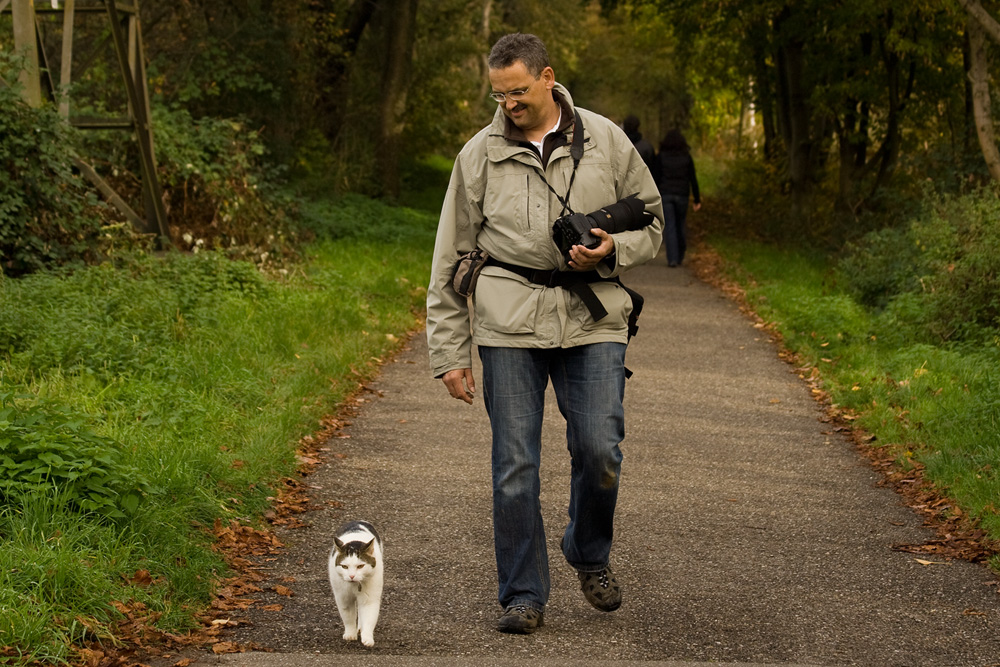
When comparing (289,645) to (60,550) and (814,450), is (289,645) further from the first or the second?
(814,450)

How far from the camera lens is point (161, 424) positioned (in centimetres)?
690

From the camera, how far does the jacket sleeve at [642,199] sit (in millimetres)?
4363

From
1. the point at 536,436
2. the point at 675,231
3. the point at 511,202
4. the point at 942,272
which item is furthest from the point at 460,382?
→ the point at 675,231

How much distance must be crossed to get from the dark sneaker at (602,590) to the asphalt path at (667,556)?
4.2 inches

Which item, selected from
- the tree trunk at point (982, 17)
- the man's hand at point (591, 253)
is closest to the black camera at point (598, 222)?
the man's hand at point (591, 253)

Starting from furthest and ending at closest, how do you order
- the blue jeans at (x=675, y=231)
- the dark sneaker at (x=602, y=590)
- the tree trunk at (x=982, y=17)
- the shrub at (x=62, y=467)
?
the blue jeans at (x=675, y=231) → the tree trunk at (x=982, y=17) → the shrub at (x=62, y=467) → the dark sneaker at (x=602, y=590)

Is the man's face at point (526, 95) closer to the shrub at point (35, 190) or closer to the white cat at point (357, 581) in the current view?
the white cat at point (357, 581)

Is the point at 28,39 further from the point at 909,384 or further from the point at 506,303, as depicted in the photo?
the point at 909,384

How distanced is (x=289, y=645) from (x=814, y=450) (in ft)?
Answer: 15.3

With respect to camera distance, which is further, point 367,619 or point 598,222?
point 367,619

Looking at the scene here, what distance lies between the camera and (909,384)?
8.80 m

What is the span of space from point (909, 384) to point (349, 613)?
18.8 ft

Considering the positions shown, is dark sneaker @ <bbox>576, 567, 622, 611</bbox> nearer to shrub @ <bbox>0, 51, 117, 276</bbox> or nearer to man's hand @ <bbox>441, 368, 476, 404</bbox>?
man's hand @ <bbox>441, 368, 476, 404</bbox>

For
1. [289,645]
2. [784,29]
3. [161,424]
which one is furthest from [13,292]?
[784,29]
